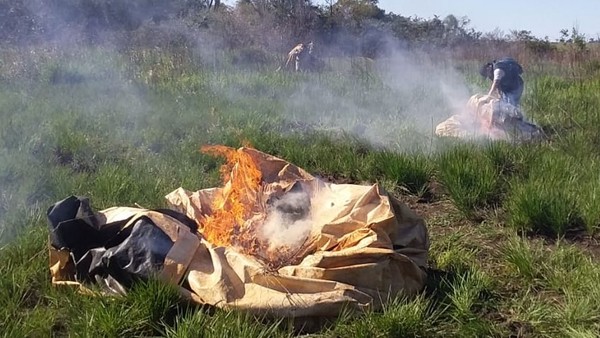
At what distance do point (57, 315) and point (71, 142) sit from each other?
3.02 m

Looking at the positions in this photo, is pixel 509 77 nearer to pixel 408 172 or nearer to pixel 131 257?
pixel 408 172

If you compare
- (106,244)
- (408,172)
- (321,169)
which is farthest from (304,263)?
(321,169)

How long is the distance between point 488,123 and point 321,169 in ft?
7.34

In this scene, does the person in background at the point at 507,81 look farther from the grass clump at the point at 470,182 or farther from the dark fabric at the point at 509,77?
the grass clump at the point at 470,182

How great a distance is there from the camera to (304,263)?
3.00 meters

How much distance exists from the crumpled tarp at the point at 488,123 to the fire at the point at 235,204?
116 inches

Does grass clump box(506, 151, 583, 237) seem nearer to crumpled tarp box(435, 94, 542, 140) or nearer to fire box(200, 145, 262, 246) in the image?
fire box(200, 145, 262, 246)

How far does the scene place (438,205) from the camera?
4.58 m

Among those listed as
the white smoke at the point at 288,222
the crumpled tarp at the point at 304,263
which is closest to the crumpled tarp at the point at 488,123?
the white smoke at the point at 288,222

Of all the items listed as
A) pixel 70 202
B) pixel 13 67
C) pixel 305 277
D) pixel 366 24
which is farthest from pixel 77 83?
pixel 366 24

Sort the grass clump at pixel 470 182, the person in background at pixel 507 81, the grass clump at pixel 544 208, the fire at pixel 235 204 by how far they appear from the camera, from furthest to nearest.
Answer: the person in background at pixel 507 81, the grass clump at pixel 470 182, the grass clump at pixel 544 208, the fire at pixel 235 204

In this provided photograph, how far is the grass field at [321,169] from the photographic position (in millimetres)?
2797

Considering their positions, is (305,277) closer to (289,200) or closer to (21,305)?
(289,200)

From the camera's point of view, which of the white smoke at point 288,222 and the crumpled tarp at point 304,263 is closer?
the crumpled tarp at point 304,263
